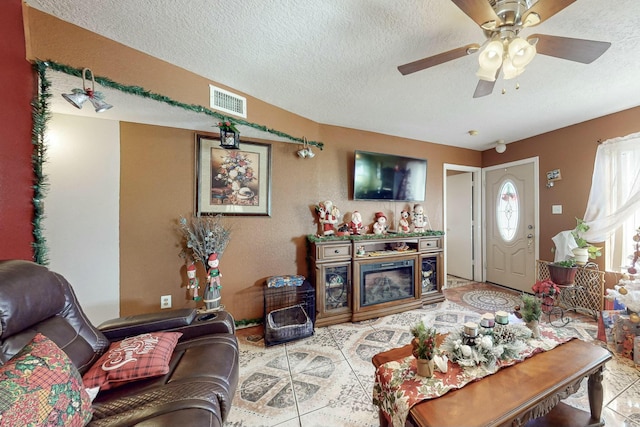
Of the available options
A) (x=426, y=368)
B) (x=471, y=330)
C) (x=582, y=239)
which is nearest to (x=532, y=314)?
(x=471, y=330)

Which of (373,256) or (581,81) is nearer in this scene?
(581,81)

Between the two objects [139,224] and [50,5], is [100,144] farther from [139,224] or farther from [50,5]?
[50,5]

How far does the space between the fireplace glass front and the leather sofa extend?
169cm

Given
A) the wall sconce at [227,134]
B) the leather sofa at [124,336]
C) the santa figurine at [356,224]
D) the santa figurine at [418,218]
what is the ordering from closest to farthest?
the leather sofa at [124,336], the wall sconce at [227,134], the santa figurine at [356,224], the santa figurine at [418,218]

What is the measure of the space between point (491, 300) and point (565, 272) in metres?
0.94

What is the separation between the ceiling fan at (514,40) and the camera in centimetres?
107

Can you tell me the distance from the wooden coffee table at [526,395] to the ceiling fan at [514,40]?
1.55 m

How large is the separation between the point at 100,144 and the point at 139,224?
0.75m

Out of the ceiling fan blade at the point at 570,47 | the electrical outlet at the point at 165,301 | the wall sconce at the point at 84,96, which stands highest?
the ceiling fan blade at the point at 570,47

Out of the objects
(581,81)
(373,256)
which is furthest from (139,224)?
(581,81)

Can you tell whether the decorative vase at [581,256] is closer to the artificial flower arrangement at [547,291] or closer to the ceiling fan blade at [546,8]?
the artificial flower arrangement at [547,291]

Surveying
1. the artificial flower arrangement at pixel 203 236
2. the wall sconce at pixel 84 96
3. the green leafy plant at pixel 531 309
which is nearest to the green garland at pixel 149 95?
the wall sconce at pixel 84 96

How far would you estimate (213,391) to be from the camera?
1.02 metres

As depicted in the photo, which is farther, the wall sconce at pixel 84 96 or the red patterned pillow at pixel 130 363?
the wall sconce at pixel 84 96
